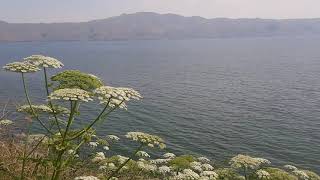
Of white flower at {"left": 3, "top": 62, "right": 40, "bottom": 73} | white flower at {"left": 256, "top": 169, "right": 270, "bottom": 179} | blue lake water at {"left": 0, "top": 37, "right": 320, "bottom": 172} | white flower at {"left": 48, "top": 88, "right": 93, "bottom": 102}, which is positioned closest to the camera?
white flower at {"left": 48, "top": 88, "right": 93, "bottom": 102}

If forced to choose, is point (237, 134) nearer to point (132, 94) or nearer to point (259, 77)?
point (132, 94)

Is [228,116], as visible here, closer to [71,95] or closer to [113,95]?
[113,95]

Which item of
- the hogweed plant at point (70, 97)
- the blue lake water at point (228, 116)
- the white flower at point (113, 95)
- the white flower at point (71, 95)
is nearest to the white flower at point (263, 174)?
the hogweed plant at point (70, 97)

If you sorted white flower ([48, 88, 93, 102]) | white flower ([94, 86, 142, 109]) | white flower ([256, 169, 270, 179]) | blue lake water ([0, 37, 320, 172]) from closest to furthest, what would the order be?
white flower ([48, 88, 93, 102])
white flower ([94, 86, 142, 109])
white flower ([256, 169, 270, 179])
blue lake water ([0, 37, 320, 172])

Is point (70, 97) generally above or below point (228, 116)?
above

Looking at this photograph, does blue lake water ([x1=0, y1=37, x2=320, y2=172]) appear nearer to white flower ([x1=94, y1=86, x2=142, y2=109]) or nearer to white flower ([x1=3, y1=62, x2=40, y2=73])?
white flower ([x1=3, y1=62, x2=40, y2=73])

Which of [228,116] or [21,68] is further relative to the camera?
[228,116]

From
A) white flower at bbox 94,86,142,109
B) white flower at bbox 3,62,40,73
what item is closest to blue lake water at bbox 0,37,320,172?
white flower at bbox 3,62,40,73

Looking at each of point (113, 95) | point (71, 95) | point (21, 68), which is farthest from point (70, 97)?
point (21, 68)

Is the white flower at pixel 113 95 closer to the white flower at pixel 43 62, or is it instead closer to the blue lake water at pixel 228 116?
the white flower at pixel 43 62

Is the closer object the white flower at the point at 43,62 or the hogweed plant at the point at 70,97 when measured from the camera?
the hogweed plant at the point at 70,97

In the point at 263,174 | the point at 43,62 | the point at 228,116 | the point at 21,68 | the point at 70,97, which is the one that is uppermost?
the point at 43,62

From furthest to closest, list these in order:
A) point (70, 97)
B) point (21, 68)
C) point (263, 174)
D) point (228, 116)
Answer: point (228, 116)
point (263, 174)
point (21, 68)
point (70, 97)

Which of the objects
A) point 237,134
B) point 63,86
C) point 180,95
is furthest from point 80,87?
point 180,95
